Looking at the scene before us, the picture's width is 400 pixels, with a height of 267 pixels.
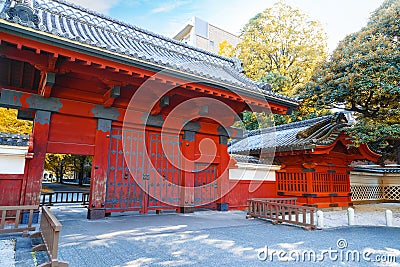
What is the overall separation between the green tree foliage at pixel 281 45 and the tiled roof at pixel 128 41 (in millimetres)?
7529

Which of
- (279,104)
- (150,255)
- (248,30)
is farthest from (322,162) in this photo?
(248,30)

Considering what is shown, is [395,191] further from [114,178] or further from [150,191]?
[114,178]

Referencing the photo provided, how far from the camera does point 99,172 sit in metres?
5.60

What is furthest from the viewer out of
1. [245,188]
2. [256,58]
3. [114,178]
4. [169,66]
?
[256,58]

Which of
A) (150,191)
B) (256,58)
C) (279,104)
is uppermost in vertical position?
(256,58)

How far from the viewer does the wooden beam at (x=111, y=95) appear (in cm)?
517

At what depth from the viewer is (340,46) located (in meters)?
8.73

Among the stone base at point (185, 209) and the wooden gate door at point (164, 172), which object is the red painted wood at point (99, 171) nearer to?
the wooden gate door at point (164, 172)

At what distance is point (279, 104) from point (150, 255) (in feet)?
15.6

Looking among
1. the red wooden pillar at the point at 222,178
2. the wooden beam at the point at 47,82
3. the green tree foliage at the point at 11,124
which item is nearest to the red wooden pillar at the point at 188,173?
the red wooden pillar at the point at 222,178

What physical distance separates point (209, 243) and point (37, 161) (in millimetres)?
3726

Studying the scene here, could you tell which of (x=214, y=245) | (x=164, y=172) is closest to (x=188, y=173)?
(x=164, y=172)

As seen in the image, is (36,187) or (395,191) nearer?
(36,187)

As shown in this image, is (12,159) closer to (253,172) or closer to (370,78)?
(253,172)
